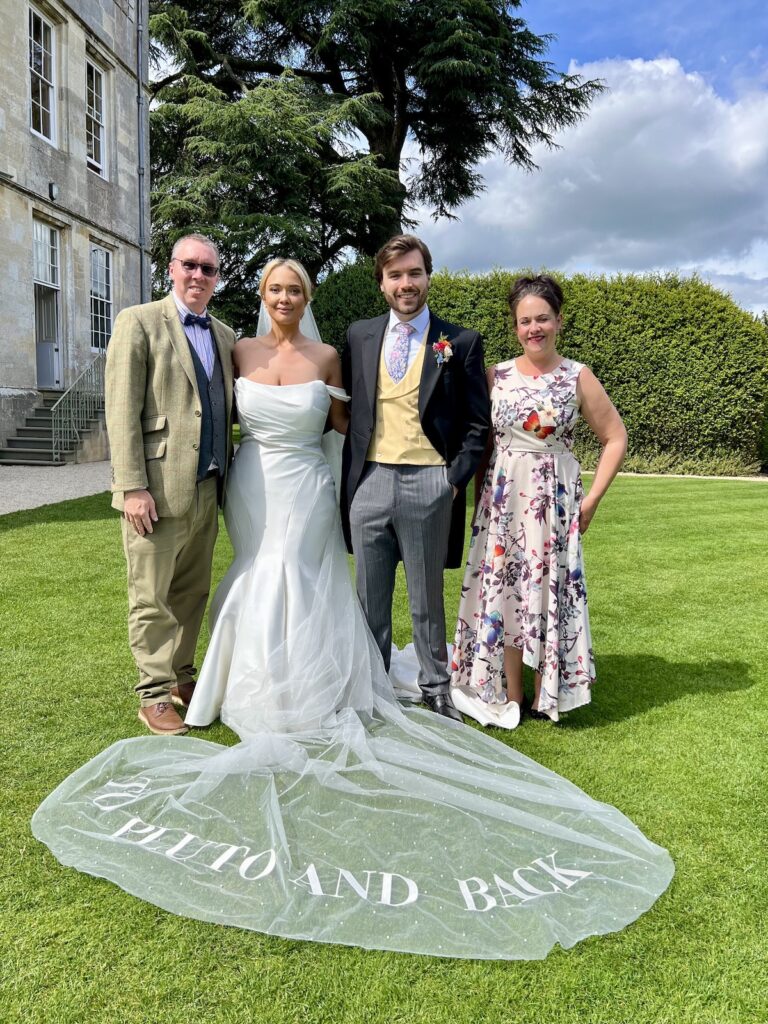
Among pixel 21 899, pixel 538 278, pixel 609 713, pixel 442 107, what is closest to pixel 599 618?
pixel 609 713

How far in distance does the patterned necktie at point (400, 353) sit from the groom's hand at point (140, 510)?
123cm

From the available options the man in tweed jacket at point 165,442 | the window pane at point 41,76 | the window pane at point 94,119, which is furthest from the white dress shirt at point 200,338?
the window pane at point 94,119

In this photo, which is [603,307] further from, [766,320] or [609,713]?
[609,713]

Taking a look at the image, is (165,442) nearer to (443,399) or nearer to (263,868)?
(443,399)

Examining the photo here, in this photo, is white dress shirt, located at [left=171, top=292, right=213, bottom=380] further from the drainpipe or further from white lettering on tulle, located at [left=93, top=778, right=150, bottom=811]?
the drainpipe

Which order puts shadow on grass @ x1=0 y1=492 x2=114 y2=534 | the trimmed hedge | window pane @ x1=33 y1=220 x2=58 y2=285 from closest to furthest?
1. shadow on grass @ x1=0 y1=492 x2=114 y2=534
2. window pane @ x1=33 y1=220 x2=58 y2=285
3. the trimmed hedge

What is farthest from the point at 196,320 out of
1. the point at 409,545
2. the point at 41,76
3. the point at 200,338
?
the point at 41,76

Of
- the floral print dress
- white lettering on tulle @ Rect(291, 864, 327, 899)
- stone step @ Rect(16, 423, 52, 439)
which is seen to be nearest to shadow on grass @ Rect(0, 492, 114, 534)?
stone step @ Rect(16, 423, 52, 439)

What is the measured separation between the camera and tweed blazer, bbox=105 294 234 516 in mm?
3354

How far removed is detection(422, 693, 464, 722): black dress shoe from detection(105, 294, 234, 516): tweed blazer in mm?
1490

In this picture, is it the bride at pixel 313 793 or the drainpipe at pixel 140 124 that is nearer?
the bride at pixel 313 793

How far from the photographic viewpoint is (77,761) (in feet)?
Result: 10.2

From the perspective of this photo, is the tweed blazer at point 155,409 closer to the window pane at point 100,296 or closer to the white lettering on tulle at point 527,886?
the white lettering on tulle at point 527,886

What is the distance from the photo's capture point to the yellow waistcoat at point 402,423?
3.45m
